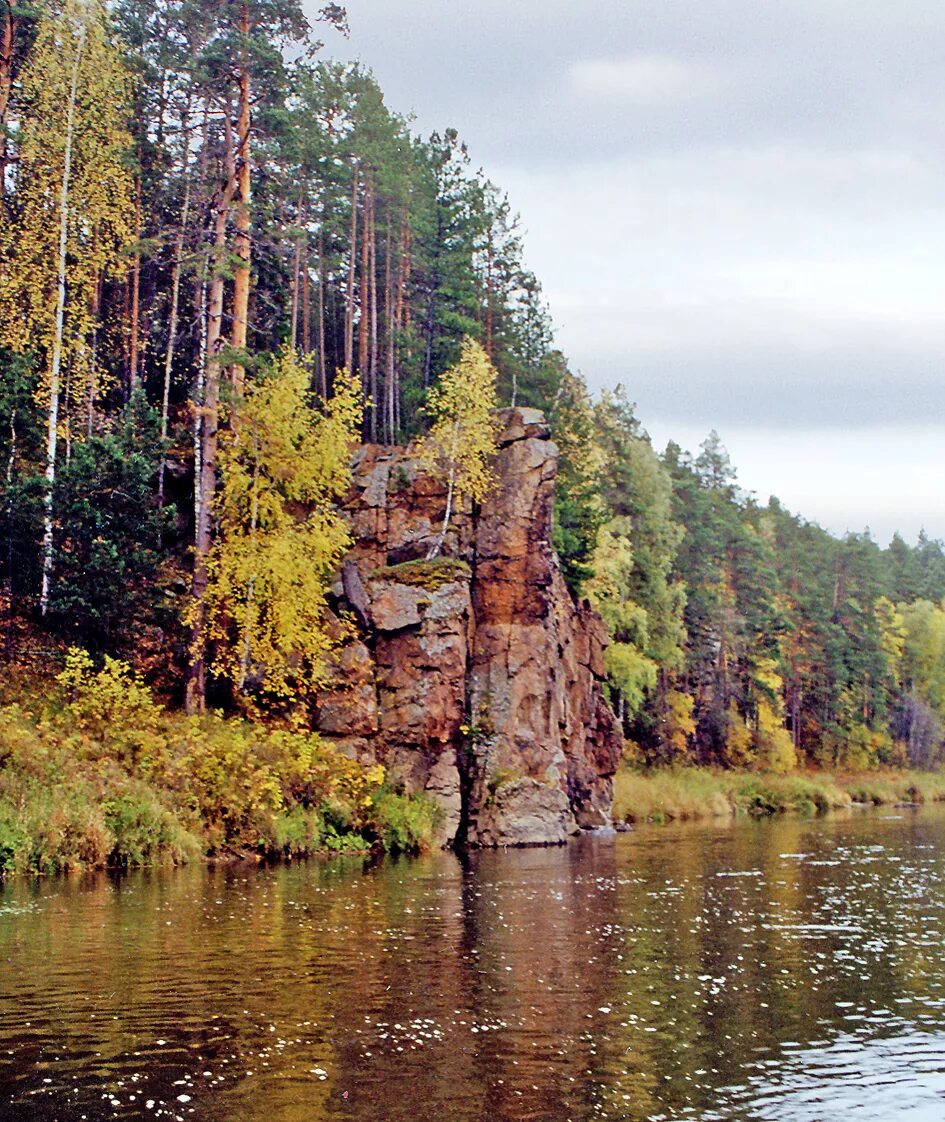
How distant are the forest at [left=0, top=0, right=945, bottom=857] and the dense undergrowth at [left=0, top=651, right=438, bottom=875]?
44.2 inches

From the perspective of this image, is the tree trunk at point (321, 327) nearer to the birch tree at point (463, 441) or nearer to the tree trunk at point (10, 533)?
the birch tree at point (463, 441)

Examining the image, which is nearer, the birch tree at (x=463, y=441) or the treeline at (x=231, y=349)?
the treeline at (x=231, y=349)

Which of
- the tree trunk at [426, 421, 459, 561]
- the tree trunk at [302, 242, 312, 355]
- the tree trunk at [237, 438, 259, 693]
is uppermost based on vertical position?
the tree trunk at [302, 242, 312, 355]

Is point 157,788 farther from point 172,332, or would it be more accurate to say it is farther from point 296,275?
point 296,275

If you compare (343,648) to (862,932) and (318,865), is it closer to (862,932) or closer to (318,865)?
(318,865)

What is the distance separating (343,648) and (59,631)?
31.2ft

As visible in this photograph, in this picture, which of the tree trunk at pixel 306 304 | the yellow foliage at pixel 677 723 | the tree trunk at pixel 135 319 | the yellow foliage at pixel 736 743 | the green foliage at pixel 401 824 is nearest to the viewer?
the green foliage at pixel 401 824

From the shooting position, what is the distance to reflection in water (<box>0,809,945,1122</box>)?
13.5 m

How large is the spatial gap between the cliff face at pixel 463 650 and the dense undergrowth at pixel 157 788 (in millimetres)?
2629

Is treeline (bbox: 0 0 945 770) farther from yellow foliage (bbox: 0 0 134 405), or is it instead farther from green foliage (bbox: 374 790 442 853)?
green foliage (bbox: 374 790 442 853)

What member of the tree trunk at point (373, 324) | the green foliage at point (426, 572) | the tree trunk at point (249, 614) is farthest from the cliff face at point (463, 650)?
the tree trunk at point (373, 324)

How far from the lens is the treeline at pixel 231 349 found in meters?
43.9

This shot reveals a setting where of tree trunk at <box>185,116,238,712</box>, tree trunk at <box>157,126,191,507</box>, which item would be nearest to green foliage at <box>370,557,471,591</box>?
tree trunk at <box>185,116,238,712</box>

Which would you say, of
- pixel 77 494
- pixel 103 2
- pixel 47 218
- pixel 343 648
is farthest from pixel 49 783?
pixel 103 2
